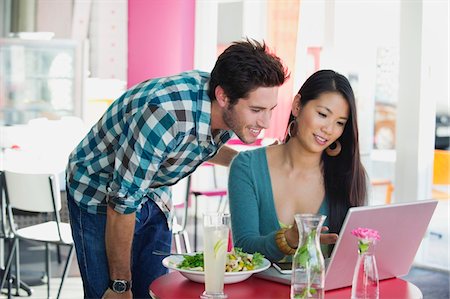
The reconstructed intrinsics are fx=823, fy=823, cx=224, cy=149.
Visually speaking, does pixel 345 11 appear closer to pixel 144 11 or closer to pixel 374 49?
pixel 374 49

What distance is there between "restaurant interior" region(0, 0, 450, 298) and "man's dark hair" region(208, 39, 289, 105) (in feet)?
7.72

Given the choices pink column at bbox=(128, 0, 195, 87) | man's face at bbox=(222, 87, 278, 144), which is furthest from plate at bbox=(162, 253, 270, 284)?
pink column at bbox=(128, 0, 195, 87)

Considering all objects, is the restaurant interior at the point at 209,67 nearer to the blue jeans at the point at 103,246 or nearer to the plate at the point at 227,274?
the blue jeans at the point at 103,246

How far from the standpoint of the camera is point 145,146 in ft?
6.52

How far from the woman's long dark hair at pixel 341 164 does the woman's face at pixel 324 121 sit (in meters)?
0.02

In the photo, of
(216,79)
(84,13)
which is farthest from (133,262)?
A: (84,13)

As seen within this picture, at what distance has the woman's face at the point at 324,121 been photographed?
2.17 meters

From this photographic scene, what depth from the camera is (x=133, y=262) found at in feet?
8.09

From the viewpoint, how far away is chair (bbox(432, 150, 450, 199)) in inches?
207

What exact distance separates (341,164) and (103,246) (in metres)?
0.71

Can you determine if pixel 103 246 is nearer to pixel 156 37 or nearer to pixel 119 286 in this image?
pixel 119 286

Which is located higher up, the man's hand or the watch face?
the watch face

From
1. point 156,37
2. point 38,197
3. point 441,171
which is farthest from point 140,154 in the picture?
point 156,37

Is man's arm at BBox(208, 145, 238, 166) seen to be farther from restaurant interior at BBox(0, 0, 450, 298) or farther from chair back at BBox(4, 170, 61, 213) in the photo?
restaurant interior at BBox(0, 0, 450, 298)
